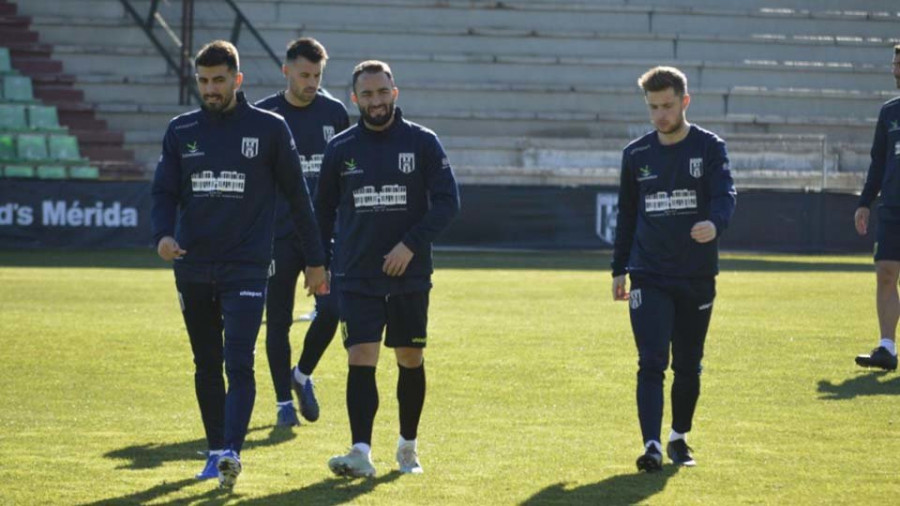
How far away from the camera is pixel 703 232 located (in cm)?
738

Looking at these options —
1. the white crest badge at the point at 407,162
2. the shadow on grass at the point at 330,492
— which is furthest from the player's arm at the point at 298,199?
the shadow on grass at the point at 330,492

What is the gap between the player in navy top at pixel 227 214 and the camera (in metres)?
7.17

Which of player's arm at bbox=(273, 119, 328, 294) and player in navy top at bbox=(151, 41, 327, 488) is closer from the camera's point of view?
player in navy top at bbox=(151, 41, 327, 488)

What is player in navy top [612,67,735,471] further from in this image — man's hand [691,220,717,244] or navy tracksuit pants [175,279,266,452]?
navy tracksuit pants [175,279,266,452]

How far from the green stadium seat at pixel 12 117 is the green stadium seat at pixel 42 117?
0.48ft

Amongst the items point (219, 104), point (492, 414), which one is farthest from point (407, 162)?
point (492, 414)

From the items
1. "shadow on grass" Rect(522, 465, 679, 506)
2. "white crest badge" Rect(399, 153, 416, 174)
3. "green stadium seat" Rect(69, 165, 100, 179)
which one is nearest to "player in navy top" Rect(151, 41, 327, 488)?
"white crest badge" Rect(399, 153, 416, 174)

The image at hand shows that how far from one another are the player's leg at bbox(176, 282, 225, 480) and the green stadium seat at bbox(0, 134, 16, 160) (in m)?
22.3

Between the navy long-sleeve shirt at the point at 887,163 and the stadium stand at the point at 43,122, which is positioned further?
the stadium stand at the point at 43,122

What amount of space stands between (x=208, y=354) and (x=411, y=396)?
973 millimetres

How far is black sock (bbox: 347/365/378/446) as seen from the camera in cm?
737

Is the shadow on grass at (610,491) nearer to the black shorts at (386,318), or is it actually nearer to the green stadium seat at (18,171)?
the black shorts at (386,318)

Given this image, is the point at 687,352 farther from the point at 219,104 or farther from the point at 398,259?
the point at 219,104

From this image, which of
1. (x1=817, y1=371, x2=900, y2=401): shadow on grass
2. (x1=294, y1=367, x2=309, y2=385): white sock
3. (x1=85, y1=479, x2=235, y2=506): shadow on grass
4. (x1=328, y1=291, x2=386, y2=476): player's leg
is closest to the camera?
(x1=85, y1=479, x2=235, y2=506): shadow on grass
